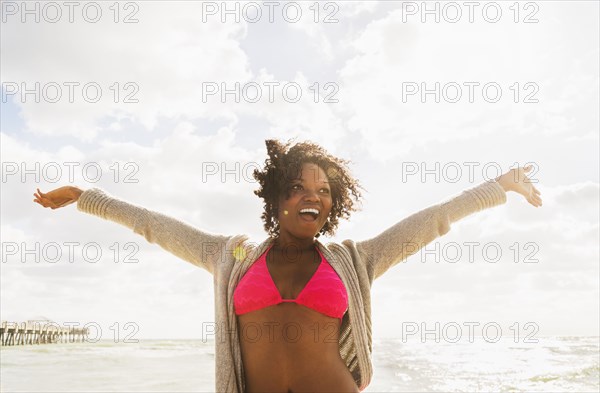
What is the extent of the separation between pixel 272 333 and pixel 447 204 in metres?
1.38

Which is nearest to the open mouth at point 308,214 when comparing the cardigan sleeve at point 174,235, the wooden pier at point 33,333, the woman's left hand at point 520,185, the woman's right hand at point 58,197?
the cardigan sleeve at point 174,235

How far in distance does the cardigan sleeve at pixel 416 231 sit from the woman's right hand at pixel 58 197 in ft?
6.16

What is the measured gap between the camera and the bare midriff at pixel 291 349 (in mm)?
2895

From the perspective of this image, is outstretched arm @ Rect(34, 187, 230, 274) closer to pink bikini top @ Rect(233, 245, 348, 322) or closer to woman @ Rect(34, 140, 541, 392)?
woman @ Rect(34, 140, 541, 392)

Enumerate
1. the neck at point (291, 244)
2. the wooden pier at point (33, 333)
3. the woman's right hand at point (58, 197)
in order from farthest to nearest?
the wooden pier at point (33, 333) → the woman's right hand at point (58, 197) → the neck at point (291, 244)

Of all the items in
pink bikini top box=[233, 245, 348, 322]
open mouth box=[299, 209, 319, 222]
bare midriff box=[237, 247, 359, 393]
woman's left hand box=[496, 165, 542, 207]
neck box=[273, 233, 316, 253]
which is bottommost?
bare midriff box=[237, 247, 359, 393]

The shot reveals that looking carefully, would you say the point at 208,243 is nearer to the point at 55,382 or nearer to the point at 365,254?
the point at 365,254

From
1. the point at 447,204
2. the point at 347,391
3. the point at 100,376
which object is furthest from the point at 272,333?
the point at 100,376

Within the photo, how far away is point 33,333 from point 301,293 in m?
50.1

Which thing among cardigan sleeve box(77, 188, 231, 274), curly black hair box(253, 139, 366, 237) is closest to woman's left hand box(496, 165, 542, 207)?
curly black hair box(253, 139, 366, 237)

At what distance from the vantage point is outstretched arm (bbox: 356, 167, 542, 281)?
3387 mm

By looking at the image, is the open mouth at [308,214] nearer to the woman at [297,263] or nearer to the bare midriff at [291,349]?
the woman at [297,263]

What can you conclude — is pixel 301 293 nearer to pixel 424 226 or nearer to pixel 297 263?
pixel 297 263

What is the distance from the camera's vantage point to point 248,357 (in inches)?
120
